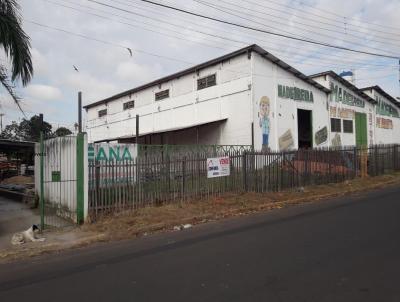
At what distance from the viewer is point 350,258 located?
→ 6.81 m

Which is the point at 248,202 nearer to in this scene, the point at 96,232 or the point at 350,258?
the point at 96,232

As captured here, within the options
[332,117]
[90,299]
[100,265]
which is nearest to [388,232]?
[100,265]

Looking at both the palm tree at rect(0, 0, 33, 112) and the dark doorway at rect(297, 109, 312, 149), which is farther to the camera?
the dark doorway at rect(297, 109, 312, 149)

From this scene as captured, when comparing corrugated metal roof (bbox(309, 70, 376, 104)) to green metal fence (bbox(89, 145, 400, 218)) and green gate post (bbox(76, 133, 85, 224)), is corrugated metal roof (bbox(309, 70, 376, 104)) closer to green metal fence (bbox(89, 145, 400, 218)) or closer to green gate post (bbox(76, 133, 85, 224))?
green metal fence (bbox(89, 145, 400, 218))

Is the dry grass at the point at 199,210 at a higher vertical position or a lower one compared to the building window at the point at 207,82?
lower

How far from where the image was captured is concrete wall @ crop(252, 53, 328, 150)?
958 inches

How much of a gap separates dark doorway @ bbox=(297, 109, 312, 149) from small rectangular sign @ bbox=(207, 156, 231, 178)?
1558cm

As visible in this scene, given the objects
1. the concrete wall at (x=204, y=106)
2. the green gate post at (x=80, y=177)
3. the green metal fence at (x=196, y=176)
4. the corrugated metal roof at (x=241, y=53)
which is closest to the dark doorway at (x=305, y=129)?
the corrugated metal roof at (x=241, y=53)

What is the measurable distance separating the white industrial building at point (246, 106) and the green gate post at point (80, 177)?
44.2 feet

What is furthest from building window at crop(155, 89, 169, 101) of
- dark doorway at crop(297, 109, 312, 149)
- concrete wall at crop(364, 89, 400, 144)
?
concrete wall at crop(364, 89, 400, 144)

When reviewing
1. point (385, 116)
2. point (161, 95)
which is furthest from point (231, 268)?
point (385, 116)

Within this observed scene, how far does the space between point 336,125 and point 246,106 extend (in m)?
11.3

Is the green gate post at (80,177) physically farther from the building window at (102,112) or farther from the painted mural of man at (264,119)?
the building window at (102,112)

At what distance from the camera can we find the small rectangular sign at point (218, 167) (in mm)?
14703
